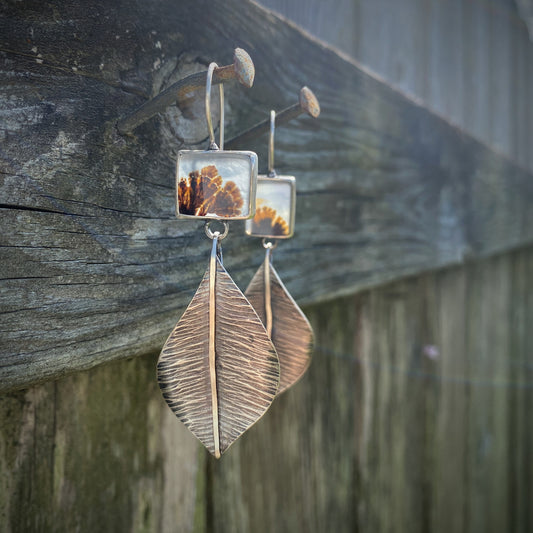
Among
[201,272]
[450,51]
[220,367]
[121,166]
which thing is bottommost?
[220,367]

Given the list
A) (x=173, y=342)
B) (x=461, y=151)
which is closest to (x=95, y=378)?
(x=173, y=342)

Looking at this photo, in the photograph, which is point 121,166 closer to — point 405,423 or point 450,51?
point 405,423

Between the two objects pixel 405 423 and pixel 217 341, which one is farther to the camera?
pixel 405 423

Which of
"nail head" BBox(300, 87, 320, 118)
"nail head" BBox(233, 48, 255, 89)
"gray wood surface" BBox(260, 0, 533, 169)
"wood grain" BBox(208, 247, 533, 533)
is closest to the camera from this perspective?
"nail head" BBox(233, 48, 255, 89)

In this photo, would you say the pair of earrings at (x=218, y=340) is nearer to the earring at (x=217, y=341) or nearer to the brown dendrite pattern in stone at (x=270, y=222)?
the earring at (x=217, y=341)

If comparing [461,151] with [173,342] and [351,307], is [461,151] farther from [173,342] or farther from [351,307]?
[173,342]

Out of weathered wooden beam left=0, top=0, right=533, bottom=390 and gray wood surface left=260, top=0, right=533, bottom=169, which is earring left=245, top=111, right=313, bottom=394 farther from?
gray wood surface left=260, top=0, right=533, bottom=169

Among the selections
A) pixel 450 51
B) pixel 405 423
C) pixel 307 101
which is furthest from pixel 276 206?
pixel 450 51

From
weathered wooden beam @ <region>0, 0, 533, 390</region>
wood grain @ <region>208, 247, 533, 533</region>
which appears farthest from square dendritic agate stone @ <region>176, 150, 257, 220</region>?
wood grain @ <region>208, 247, 533, 533</region>
